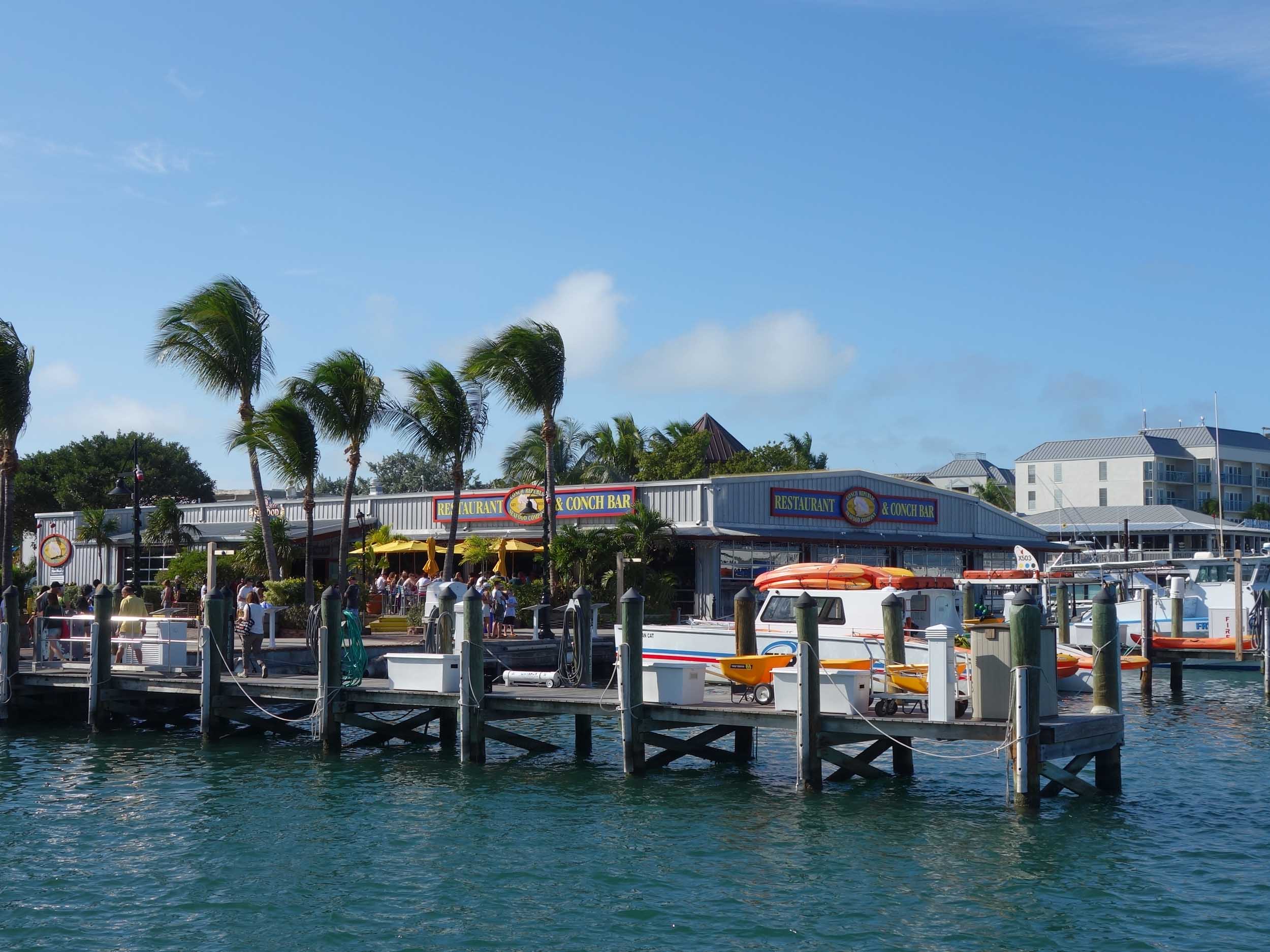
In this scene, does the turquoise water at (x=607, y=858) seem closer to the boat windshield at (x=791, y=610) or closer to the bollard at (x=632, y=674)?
the bollard at (x=632, y=674)

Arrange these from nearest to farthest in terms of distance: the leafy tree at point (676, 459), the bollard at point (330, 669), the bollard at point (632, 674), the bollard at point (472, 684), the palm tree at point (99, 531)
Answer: the bollard at point (632, 674)
the bollard at point (472, 684)
the bollard at point (330, 669)
the palm tree at point (99, 531)
the leafy tree at point (676, 459)

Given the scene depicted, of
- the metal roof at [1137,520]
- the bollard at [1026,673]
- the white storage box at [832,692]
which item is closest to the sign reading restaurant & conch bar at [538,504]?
the white storage box at [832,692]

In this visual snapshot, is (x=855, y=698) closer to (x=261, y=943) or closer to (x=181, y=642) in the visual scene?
(x=261, y=943)

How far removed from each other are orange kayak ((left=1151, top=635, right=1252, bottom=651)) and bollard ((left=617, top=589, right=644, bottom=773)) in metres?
19.7

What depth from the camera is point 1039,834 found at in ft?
57.4

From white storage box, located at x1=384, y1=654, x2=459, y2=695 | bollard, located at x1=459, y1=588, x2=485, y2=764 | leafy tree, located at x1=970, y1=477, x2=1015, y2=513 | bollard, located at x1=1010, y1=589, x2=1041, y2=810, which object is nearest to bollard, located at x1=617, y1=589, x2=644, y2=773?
bollard, located at x1=459, y1=588, x2=485, y2=764

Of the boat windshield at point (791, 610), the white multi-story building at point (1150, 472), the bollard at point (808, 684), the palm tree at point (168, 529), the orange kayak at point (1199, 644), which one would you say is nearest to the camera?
the bollard at point (808, 684)

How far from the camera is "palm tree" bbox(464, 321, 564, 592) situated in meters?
41.0

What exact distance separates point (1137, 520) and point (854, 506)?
218 ft

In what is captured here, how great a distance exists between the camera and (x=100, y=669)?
26.2 m

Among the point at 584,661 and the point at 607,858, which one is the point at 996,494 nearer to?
the point at 584,661

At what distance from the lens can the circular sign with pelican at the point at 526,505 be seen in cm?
4656

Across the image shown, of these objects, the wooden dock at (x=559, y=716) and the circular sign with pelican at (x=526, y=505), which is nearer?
the wooden dock at (x=559, y=716)

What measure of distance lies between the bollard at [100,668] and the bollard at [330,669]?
4.88 meters
